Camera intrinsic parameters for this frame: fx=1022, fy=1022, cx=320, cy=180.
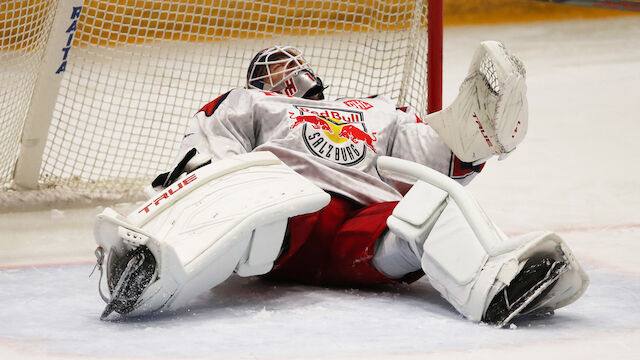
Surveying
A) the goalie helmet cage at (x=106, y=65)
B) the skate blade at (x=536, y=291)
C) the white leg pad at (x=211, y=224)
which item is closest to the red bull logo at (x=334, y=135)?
the white leg pad at (x=211, y=224)

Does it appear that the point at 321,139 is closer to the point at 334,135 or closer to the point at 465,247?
the point at 334,135

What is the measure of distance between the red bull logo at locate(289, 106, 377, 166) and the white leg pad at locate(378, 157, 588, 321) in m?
0.34

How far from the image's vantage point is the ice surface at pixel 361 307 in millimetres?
1984

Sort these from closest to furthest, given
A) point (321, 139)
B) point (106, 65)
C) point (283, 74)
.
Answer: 1. point (321, 139)
2. point (283, 74)
3. point (106, 65)

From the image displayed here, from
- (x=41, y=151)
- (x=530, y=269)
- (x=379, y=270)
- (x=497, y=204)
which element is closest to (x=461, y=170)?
(x=379, y=270)

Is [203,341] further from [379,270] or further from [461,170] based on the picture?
[461,170]

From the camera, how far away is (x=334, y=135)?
2666mm

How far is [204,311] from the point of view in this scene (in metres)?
2.30

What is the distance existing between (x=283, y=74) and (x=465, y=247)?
887 mm

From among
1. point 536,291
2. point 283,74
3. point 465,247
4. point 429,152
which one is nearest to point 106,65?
point 283,74

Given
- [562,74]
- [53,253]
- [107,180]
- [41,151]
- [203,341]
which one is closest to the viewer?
[203,341]

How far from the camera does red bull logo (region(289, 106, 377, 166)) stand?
2.64m

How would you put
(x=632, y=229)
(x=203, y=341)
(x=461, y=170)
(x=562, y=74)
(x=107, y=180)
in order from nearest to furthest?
(x=203, y=341) → (x=461, y=170) → (x=632, y=229) → (x=107, y=180) → (x=562, y=74)

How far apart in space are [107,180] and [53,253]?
1.00 metres
